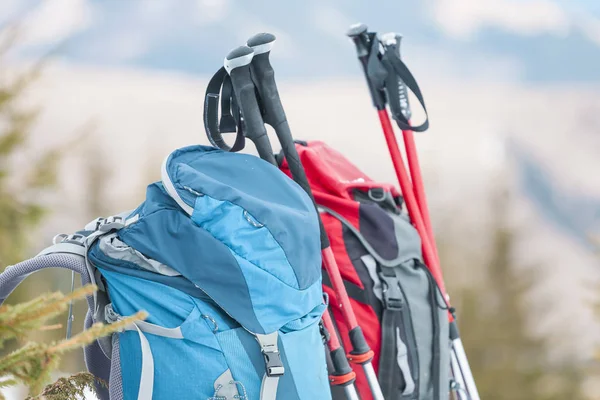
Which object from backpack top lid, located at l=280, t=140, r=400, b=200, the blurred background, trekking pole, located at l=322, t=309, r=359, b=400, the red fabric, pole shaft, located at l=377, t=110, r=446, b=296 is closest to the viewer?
trekking pole, located at l=322, t=309, r=359, b=400

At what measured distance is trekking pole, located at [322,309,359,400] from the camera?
1916 mm

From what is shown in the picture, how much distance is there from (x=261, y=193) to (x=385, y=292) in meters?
0.58

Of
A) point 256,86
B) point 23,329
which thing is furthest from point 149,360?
point 256,86

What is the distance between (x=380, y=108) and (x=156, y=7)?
69.3 metres

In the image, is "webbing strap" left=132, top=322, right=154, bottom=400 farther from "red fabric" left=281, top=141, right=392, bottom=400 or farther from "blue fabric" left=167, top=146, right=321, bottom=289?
"red fabric" left=281, top=141, right=392, bottom=400

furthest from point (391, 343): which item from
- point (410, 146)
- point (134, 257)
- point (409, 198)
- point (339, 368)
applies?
point (134, 257)

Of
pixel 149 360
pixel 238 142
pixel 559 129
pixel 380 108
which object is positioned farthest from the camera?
pixel 559 129

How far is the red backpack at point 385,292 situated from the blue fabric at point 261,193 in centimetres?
35

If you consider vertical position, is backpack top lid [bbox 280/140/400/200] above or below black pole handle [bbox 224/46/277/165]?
below

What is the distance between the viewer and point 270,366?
1.52 metres

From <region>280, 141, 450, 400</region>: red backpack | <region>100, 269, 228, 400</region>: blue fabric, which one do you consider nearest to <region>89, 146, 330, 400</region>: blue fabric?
<region>100, 269, 228, 400</region>: blue fabric

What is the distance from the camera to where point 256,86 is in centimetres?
188

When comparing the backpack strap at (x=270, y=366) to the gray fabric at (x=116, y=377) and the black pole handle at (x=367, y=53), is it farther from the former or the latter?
the black pole handle at (x=367, y=53)

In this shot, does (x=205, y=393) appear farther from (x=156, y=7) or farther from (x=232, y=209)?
(x=156, y=7)
